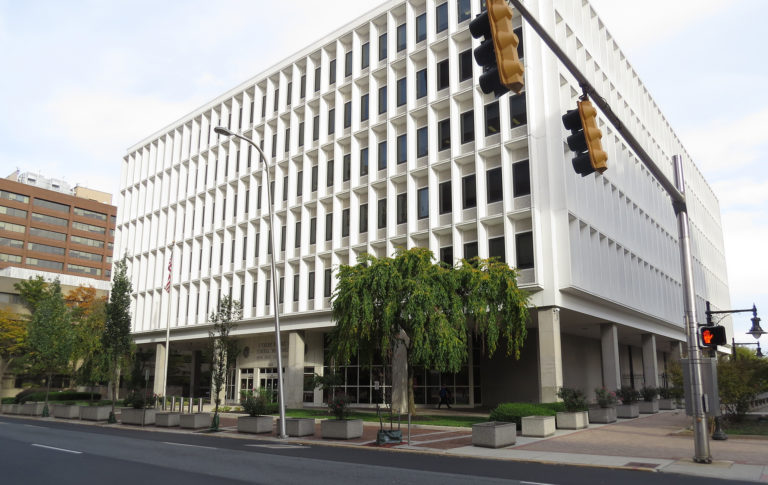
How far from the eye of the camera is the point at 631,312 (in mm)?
38719

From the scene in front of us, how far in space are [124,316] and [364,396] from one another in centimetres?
1758

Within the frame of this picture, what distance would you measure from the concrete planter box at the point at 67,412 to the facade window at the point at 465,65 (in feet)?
106

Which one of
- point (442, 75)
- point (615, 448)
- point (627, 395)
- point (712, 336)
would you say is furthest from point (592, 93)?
point (442, 75)

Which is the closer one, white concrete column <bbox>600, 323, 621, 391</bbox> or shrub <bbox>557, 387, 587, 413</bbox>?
shrub <bbox>557, 387, 587, 413</bbox>

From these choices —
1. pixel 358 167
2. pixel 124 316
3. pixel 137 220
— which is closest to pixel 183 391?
pixel 137 220

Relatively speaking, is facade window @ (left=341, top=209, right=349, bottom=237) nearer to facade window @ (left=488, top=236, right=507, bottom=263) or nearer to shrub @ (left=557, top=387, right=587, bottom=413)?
facade window @ (left=488, top=236, right=507, bottom=263)

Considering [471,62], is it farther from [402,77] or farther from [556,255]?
[556,255]

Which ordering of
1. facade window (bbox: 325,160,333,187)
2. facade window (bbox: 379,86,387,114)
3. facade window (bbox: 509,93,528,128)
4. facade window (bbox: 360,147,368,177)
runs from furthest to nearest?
facade window (bbox: 325,160,333,187) → facade window (bbox: 360,147,368,177) → facade window (bbox: 379,86,387,114) → facade window (bbox: 509,93,528,128)

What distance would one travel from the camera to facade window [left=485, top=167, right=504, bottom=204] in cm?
3185

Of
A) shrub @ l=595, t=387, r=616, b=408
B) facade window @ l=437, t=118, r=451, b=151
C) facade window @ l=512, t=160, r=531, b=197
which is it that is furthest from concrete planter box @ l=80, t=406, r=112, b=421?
shrub @ l=595, t=387, r=616, b=408

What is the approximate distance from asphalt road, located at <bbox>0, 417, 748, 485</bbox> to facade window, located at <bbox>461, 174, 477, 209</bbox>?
17683 mm

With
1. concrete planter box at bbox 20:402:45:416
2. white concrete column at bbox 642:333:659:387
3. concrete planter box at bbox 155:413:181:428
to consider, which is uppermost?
white concrete column at bbox 642:333:659:387

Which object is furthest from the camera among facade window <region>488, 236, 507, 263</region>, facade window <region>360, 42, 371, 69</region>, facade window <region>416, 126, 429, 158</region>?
facade window <region>360, 42, 371, 69</region>

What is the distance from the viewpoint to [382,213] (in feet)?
123
